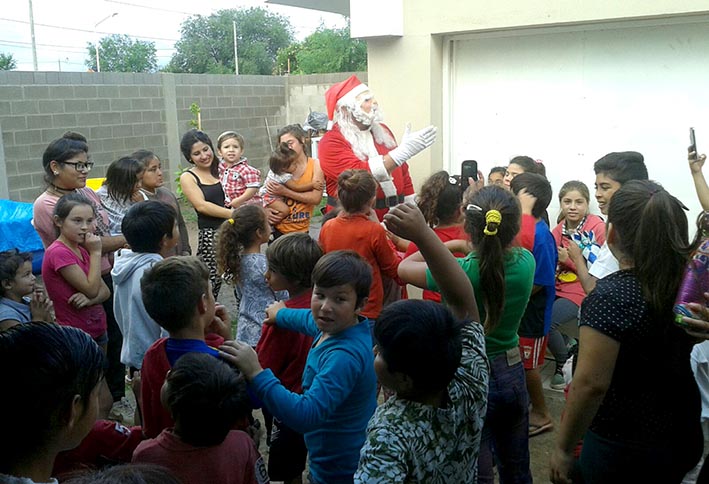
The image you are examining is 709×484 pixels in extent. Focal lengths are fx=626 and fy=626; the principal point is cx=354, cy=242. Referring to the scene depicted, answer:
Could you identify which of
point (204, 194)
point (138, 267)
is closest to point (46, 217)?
point (138, 267)

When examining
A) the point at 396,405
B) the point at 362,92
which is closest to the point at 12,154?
the point at 362,92

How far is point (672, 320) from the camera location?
6.39 feet

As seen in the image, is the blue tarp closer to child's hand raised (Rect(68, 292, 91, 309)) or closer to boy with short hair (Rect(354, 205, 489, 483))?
child's hand raised (Rect(68, 292, 91, 309))

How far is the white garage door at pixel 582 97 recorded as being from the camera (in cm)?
457

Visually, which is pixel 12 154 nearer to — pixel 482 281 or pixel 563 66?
pixel 563 66

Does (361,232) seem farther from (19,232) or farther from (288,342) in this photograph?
(19,232)

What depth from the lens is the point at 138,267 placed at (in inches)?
122

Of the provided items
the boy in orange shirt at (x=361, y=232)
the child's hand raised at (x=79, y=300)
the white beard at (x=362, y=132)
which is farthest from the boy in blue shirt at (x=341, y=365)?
the white beard at (x=362, y=132)

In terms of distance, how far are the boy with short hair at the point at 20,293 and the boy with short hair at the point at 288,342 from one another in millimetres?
1167

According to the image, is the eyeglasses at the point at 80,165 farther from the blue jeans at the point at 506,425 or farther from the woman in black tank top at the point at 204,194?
the blue jeans at the point at 506,425

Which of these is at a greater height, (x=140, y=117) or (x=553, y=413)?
(x=140, y=117)

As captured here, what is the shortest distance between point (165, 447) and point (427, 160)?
404 centimetres

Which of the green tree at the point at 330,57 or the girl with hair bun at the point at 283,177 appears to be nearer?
the girl with hair bun at the point at 283,177

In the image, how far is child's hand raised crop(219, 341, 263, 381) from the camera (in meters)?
1.91
